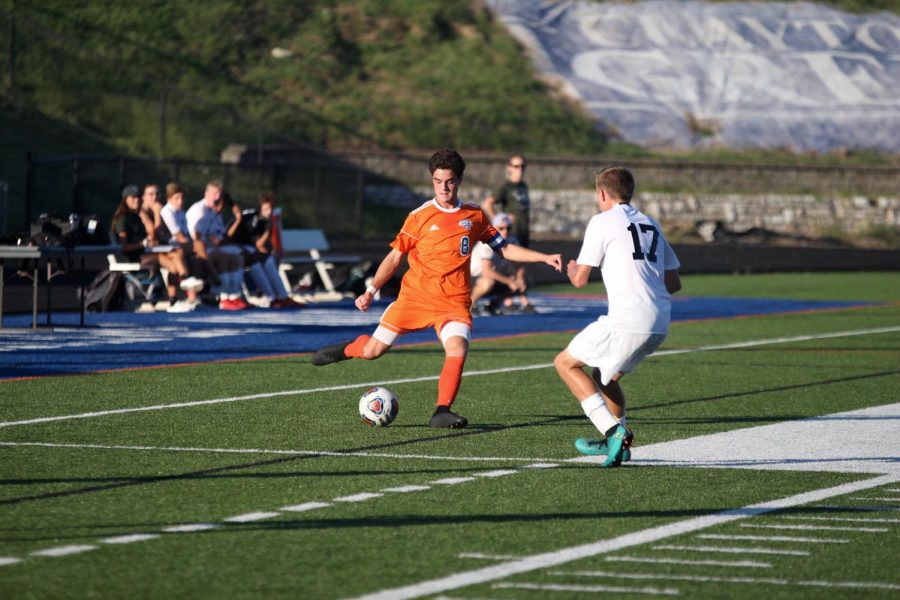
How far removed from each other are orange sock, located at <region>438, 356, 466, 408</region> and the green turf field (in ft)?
0.84

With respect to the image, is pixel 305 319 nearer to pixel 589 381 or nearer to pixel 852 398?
pixel 852 398

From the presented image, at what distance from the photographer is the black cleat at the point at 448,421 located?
33.0 ft

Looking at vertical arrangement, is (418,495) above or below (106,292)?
below

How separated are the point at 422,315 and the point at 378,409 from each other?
0.73 m

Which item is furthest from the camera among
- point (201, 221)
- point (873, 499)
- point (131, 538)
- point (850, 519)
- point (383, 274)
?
point (201, 221)

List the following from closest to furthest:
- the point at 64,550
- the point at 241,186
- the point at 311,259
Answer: the point at 64,550 < the point at 311,259 < the point at 241,186

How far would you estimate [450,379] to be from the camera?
10211 millimetres

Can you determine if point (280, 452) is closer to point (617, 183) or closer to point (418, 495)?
point (418, 495)

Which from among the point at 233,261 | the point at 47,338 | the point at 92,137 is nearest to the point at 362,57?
the point at 92,137

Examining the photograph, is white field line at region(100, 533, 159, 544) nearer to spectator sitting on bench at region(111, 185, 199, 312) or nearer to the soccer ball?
the soccer ball

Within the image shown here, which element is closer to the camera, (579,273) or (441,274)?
(579,273)

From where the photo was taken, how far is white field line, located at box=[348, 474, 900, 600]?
5586 millimetres

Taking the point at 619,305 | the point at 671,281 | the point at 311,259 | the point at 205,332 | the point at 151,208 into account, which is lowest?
the point at 205,332

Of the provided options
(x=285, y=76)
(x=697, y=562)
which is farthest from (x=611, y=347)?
(x=285, y=76)
